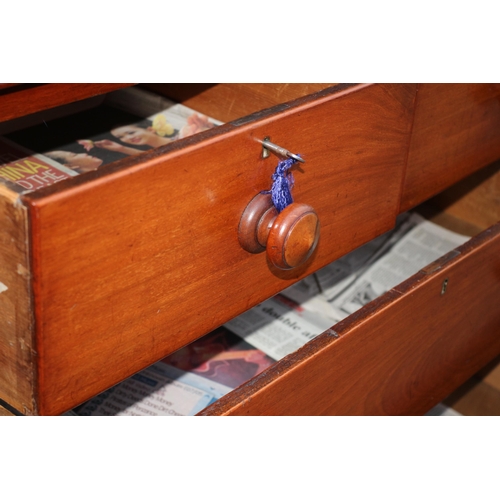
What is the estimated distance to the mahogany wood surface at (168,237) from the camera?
1.81 ft

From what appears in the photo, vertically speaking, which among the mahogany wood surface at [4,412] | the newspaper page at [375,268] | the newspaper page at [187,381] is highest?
the mahogany wood surface at [4,412]

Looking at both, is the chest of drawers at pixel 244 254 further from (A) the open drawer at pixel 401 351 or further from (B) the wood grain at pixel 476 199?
(B) the wood grain at pixel 476 199

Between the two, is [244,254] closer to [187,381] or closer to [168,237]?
[168,237]

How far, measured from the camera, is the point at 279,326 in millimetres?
1111

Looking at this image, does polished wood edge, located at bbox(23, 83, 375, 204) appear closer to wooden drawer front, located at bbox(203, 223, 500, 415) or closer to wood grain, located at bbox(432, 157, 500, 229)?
wooden drawer front, located at bbox(203, 223, 500, 415)

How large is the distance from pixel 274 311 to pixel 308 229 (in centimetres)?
46

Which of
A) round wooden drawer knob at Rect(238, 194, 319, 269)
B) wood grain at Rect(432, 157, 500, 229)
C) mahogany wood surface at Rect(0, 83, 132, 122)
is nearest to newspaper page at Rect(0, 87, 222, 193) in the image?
mahogany wood surface at Rect(0, 83, 132, 122)

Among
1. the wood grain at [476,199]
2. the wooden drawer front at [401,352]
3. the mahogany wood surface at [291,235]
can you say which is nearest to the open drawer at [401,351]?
the wooden drawer front at [401,352]

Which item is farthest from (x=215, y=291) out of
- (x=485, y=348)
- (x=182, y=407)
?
(x=485, y=348)

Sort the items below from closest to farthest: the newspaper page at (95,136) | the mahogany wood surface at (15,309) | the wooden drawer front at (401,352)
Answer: the mahogany wood surface at (15,309)
the wooden drawer front at (401,352)
the newspaper page at (95,136)

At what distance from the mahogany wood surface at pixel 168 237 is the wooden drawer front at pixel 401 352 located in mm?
72

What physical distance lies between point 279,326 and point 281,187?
1.47ft

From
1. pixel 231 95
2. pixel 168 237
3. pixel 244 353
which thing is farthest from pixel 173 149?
pixel 244 353

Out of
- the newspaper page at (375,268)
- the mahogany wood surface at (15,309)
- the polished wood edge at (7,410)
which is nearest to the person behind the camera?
the mahogany wood surface at (15,309)
